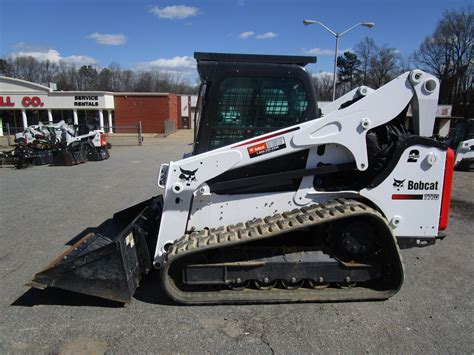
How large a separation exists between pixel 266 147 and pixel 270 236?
88cm

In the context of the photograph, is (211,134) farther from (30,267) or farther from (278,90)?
(30,267)

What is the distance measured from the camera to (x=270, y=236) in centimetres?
353

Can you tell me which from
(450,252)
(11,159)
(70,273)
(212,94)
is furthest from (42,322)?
(11,159)

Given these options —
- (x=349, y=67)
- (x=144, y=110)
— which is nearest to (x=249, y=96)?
(x=144, y=110)

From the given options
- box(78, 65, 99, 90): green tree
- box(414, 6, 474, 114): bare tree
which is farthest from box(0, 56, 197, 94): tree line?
box(414, 6, 474, 114): bare tree

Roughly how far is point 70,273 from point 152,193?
5757 millimetres

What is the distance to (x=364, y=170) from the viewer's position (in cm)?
385

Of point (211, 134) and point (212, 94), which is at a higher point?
point (212, 94)

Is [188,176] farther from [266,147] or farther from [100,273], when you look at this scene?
[100,273]

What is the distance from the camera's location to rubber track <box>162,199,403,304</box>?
3.52 meters

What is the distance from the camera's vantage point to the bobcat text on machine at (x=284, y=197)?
12.1 ft

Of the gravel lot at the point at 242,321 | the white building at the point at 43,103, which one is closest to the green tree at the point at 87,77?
the white building at the point at 43,103

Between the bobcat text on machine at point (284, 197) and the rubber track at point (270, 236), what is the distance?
14 millimetres

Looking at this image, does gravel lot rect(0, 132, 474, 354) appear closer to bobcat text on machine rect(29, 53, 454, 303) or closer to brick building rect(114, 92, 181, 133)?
bobcat text on machine rect(29, 53, 454, 303)
